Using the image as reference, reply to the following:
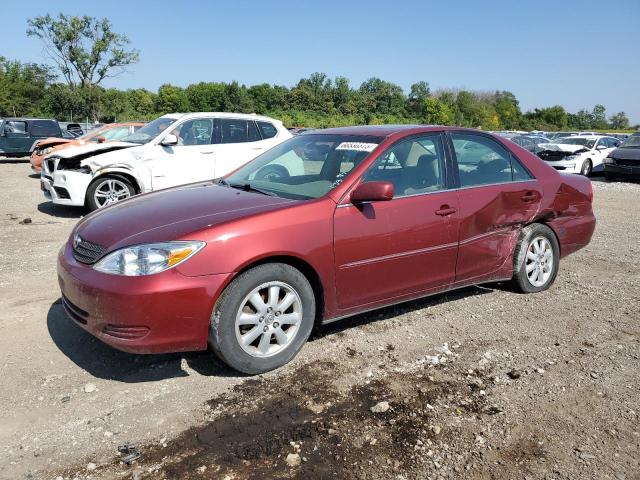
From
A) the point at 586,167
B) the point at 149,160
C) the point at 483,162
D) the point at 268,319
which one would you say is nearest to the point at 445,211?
Result: the point at 483,162

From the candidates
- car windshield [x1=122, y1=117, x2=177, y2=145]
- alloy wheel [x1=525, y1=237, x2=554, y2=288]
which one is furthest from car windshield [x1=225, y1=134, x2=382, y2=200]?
car windshield [x1=122, y1=117, x2=177, y2=145]

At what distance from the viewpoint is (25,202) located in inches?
426

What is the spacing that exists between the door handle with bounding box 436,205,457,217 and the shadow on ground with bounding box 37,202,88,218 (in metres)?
7.01

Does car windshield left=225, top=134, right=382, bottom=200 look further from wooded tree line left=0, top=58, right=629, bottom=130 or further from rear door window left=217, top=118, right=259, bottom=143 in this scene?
wooded tree line left=0, top=58, right=629, bottom=130

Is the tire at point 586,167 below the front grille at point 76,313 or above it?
below

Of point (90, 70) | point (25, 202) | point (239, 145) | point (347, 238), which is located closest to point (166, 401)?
point (347, 238)

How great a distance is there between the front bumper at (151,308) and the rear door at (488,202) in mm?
2185

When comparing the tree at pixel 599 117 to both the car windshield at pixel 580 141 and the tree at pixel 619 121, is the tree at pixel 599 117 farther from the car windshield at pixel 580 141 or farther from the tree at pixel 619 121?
the car windshield at pixel 580 141

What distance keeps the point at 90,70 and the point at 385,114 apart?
48.7 metres

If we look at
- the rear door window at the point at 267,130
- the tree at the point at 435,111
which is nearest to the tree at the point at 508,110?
the tree at the point at 435,111

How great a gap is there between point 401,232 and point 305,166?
1.01 meters

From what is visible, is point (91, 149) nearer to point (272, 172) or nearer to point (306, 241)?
point (272, 172)

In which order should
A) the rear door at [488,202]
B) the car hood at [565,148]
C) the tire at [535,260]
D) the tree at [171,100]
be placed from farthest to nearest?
the tree at [171,100] < the car hood at [565,148] < the tire at [535,260] < the rear door at [488,202]

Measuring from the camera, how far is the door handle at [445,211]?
4250 mm
